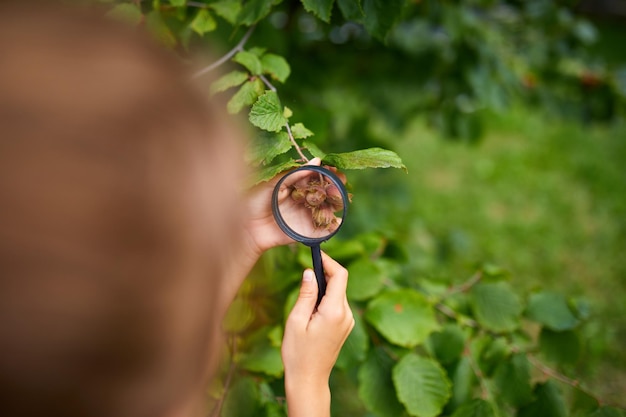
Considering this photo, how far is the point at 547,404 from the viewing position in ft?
3.39

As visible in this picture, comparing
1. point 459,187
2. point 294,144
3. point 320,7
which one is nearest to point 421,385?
point 294,144

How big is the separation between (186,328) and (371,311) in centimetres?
54

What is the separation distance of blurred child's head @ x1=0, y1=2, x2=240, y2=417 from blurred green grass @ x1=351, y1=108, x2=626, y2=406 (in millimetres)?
1660

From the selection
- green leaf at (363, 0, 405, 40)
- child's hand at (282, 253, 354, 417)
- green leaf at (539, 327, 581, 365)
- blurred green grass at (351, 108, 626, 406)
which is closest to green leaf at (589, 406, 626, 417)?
green leaf at (539, 327, 581, 365)

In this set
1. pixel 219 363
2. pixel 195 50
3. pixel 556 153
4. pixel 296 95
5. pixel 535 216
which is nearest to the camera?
pixel 219 363

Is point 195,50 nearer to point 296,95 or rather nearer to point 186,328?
point 296,95

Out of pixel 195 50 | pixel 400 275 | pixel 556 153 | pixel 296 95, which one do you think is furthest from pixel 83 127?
pixel 556 153

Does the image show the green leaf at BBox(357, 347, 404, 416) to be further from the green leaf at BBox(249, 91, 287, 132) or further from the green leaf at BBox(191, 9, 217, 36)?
the green leaf at BBox(191, 9, 217, 36)

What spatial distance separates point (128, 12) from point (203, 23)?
6.0 inches

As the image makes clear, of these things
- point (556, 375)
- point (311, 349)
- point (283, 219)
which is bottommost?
point (556, 375)

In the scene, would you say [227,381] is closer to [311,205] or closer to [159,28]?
[311,205]

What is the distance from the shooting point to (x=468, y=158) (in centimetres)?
418

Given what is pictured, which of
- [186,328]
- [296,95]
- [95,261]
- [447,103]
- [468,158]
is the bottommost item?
[468,158]

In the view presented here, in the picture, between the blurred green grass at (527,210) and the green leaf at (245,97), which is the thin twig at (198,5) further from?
the blurred green grass at (527,210)
